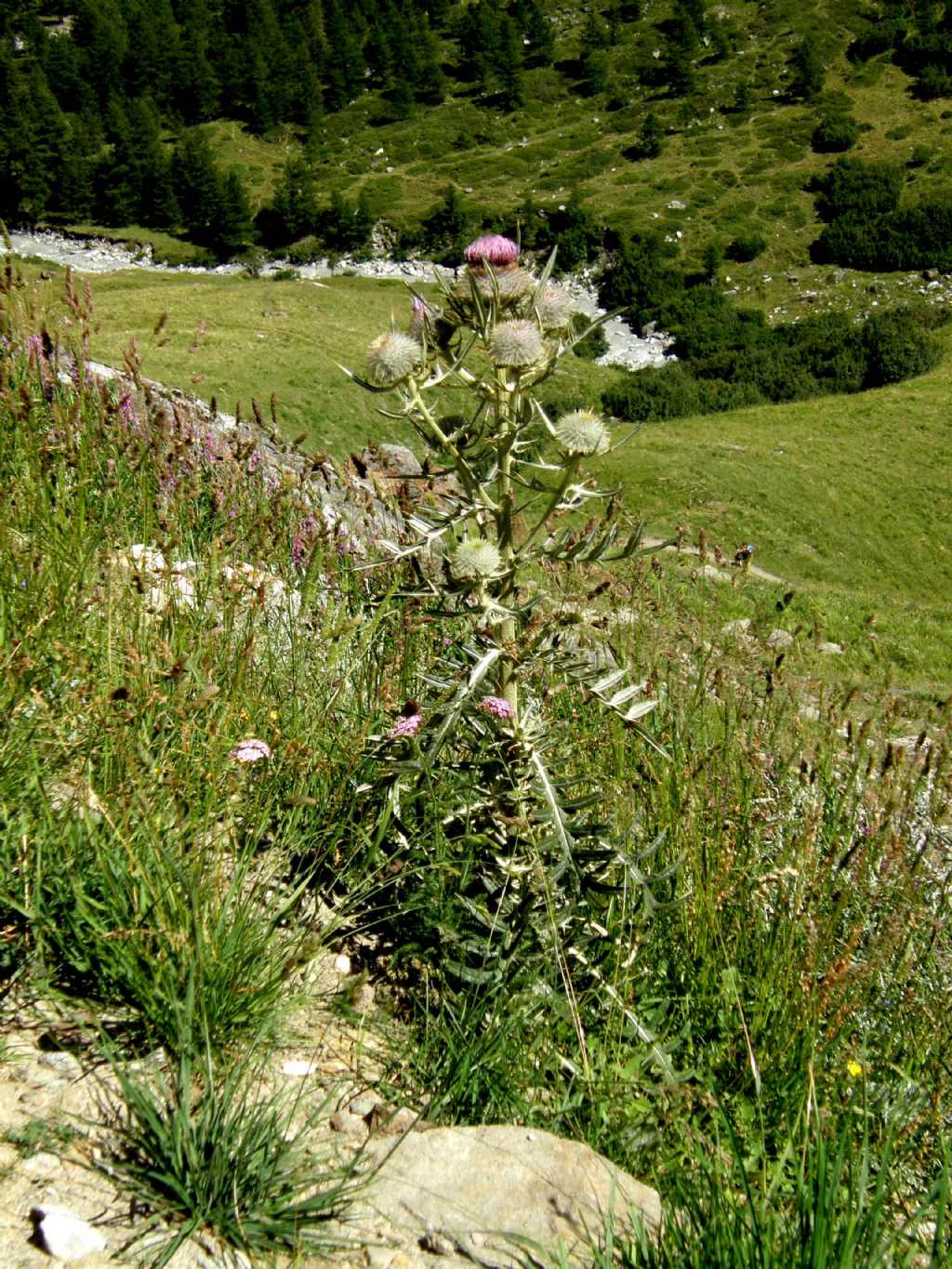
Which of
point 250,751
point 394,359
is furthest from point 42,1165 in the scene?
point 394,359

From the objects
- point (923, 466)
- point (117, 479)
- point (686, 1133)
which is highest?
point (117, 479)

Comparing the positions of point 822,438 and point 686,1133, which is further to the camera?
point 822,438

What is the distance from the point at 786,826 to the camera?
340 cm

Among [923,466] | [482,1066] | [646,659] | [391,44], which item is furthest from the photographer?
[391,44]

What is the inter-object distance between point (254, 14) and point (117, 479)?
450 ft

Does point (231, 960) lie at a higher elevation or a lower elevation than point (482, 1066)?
higher

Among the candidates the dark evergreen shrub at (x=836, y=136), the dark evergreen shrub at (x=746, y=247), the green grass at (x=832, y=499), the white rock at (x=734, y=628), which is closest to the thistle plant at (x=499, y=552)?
the white rock at (x=734, y=628)

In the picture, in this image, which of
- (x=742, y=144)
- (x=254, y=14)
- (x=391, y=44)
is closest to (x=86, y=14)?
(x=254, y=14)

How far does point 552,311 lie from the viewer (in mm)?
2852

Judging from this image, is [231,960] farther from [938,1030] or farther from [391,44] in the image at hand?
[391,44]

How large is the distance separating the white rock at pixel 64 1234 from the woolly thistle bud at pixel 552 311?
236cm

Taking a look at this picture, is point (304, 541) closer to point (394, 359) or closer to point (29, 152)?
point (394, 359)

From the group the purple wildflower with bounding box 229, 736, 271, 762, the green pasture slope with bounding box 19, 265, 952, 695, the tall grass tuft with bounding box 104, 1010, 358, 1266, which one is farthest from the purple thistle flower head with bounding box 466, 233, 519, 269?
the green pasture slope with bounding box 19, 265, 952, 695

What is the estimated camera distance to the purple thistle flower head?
2.74m
